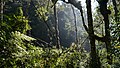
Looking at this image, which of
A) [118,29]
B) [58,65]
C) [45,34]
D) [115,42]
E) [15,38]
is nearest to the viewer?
[15,38]

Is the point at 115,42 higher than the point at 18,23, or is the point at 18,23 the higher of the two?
the point at 18,23

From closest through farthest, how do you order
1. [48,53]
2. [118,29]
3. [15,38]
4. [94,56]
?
[15,38] → [48,53] → [118,29] → [94,56]

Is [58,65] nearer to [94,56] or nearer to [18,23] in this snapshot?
[18,23]

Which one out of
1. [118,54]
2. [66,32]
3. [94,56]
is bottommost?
[66,32]

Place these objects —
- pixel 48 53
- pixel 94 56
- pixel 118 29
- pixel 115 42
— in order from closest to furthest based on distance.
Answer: pixel 48 53 → pixel 118 29 → pixel 115 42 → pixel 94 56

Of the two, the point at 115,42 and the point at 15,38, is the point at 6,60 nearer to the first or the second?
the point at 15,38

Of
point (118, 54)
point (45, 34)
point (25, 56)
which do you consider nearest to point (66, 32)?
point (45, 34)

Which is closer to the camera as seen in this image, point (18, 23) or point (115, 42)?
point (18, 23)

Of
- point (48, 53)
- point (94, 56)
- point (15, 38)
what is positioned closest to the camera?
point (15, 38)

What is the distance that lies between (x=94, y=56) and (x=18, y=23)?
6.20 meters

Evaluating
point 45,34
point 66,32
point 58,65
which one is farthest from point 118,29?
point 66,32

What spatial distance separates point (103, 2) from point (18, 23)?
7839 millimetres

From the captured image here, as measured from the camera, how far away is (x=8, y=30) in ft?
8.55

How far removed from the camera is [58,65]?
4543 mm
